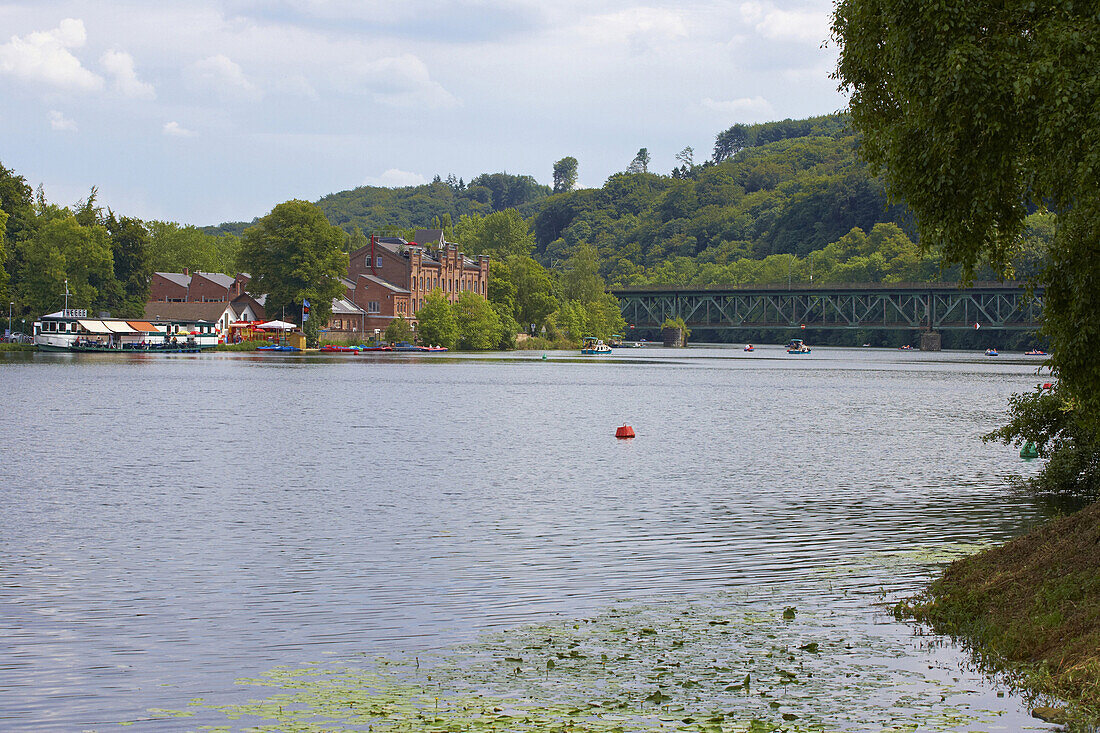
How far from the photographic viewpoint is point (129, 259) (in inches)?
6481

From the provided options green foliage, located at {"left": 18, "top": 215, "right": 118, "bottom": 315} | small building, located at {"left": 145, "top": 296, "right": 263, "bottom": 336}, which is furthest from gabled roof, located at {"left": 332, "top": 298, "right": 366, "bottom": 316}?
green foliage, located at {"left": 18, "top": 215, "right": 118, "bottom": 315}

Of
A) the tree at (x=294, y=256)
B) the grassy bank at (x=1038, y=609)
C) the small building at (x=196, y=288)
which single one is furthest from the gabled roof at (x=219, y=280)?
the grassy bank at (x=1038, y=609)

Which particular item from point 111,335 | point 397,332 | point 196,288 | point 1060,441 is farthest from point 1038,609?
point 196,288

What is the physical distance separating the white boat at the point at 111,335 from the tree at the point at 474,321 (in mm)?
Answer: 37713

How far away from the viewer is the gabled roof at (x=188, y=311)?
17525 centimetres

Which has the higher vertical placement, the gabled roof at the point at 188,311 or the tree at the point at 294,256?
the tree at the point at 294,256

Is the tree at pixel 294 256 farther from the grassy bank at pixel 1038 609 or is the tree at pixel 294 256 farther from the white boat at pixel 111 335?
the grassy bank at pixel 1038 609

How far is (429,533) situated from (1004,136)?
1519 cm

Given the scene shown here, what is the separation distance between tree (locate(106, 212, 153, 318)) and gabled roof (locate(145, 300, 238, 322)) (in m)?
8.66

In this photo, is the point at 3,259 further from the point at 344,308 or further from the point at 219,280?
the point at 344,308

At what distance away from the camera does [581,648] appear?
15773 millimetres

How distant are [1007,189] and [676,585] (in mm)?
8682

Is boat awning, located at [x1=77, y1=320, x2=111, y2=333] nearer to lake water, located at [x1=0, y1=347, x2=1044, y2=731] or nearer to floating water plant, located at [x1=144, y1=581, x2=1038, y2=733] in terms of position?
lake water, located at [x1=0, y1=347, x2=1044, y2=731]

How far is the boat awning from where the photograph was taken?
14962cm
